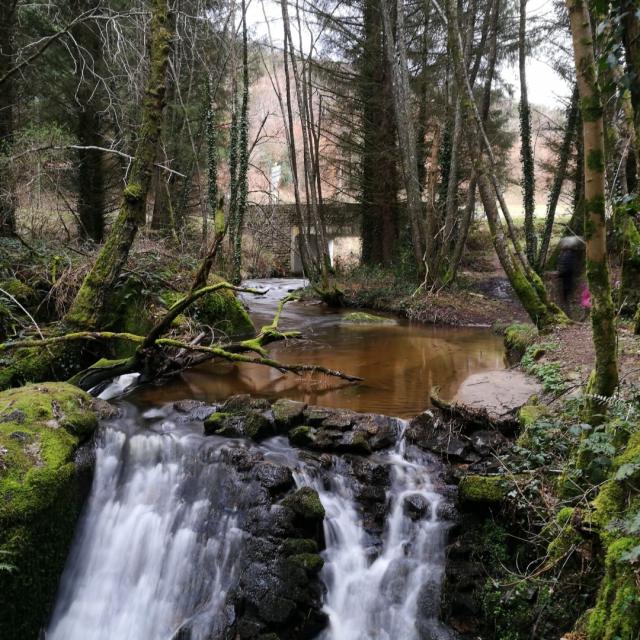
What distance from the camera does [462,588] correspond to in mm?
4164

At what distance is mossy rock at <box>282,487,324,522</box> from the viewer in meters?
4.63

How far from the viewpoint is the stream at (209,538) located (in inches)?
170

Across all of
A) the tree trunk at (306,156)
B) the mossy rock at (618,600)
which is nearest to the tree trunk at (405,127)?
the tree trunk at (306,156)

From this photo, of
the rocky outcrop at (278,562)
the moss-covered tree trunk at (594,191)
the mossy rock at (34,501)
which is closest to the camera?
the moss-covered tree trunk at (594,191)

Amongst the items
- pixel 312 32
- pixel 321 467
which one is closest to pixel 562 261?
pixel 321 467

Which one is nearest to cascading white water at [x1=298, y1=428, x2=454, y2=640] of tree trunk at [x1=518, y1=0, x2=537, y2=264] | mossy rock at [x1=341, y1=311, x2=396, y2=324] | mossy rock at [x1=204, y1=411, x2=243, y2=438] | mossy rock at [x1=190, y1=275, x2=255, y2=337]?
mossy rock at [x1=204, y1=411, x2=243, y2=438]

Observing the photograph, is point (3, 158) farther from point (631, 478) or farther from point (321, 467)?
point (631, 478)

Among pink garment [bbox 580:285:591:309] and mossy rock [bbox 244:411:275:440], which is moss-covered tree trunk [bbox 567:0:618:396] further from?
pink garment [bbox 580:285:591:309]

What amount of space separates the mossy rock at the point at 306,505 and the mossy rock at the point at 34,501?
1962 millimetres

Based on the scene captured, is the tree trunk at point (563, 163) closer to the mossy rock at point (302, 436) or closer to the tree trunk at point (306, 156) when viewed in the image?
the tree trunk at point (306, 156)

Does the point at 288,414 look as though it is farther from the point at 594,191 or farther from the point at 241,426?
the point at 594,191

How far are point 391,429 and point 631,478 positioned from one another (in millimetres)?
2929

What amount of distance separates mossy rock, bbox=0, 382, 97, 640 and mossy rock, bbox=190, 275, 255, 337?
189 inches

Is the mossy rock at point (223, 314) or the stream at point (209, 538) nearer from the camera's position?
the stream at point (209, 538)
